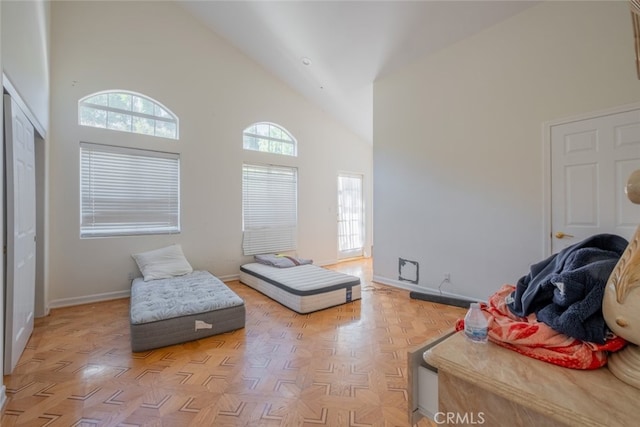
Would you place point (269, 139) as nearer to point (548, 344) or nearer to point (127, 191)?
point (127, 191)

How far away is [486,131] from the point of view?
339cm

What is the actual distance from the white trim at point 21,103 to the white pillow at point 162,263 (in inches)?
69.9

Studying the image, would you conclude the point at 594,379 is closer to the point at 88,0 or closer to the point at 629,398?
the point at 629,398

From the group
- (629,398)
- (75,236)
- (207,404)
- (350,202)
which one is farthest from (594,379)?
(350,202)

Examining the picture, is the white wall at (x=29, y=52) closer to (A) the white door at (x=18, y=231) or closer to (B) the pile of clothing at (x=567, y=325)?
(A) the white door at (x=18, y=231)

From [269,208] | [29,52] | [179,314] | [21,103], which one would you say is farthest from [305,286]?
[29,52]

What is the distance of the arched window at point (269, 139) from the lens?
506 cm

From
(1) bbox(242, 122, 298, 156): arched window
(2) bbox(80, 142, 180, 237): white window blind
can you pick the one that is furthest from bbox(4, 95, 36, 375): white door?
(1) bbox(242, 122, 298, 156): arched window

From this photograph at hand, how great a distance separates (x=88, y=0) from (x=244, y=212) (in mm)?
3474

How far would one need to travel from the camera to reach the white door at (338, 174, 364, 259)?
651 centimetres

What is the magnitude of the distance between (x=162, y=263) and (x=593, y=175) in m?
5.07

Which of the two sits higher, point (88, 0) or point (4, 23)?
point (88, 0)

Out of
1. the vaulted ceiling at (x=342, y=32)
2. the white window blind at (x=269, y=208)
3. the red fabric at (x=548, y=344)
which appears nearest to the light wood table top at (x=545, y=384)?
the red fabric at (x=548, y=344)

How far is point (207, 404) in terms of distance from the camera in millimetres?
1751
